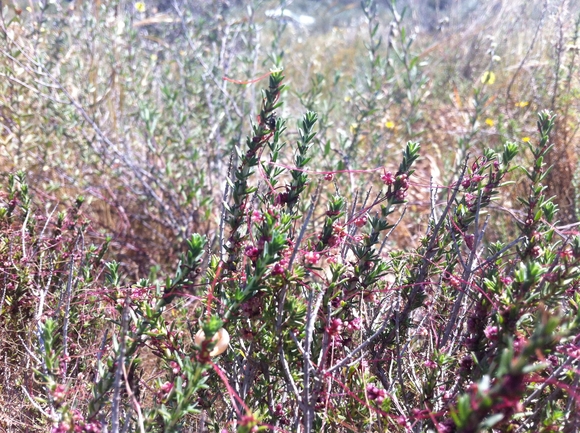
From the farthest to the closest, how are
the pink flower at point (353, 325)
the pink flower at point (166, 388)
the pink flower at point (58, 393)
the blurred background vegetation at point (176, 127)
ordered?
the blurred background vegetation at point (176, 127) < the pink flower at point (353, 325) < the pink flower at point (166, 388) < the pink flower at point (58, 393)

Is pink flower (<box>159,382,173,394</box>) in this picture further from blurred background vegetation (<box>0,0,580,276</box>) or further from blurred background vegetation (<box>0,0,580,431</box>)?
blurred background vegetation (<box>0,0,580,276</box>)

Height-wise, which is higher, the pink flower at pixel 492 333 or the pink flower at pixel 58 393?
the pink flower at pixel 492 333

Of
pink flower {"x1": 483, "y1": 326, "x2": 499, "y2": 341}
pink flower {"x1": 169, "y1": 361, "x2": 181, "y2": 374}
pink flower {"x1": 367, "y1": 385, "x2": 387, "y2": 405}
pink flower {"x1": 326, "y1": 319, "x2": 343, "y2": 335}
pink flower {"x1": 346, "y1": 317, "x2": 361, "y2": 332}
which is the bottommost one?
pink flower {"x1": 367, "y1": 385, "x2": 387, "y2": 405}

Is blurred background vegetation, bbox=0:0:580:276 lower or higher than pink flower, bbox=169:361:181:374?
higher

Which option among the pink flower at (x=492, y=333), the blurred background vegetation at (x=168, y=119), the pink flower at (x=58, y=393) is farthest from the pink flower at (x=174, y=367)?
the blurred background vegetation at (x=168, y=119)

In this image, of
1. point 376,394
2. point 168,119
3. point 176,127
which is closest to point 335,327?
point 376,394

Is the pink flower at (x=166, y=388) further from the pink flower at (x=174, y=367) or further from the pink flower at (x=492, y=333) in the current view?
the pink flower at (x=492, y=333)

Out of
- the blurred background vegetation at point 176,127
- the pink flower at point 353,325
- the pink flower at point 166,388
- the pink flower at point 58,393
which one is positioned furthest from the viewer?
the blurred background vegetation at point 176,127

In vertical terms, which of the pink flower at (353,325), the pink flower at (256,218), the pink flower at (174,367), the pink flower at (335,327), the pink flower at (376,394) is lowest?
the pink flower at (376,394)

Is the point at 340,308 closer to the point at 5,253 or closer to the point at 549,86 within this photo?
the point at 5,253

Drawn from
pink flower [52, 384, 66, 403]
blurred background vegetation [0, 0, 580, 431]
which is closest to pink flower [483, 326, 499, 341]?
pink flower [52, 384, 66, 403]

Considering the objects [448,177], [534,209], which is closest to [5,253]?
[534,209]

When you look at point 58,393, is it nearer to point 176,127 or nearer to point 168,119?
point 176,127

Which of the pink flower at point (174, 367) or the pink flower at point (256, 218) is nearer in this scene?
the pink flower at point (174, 367)
